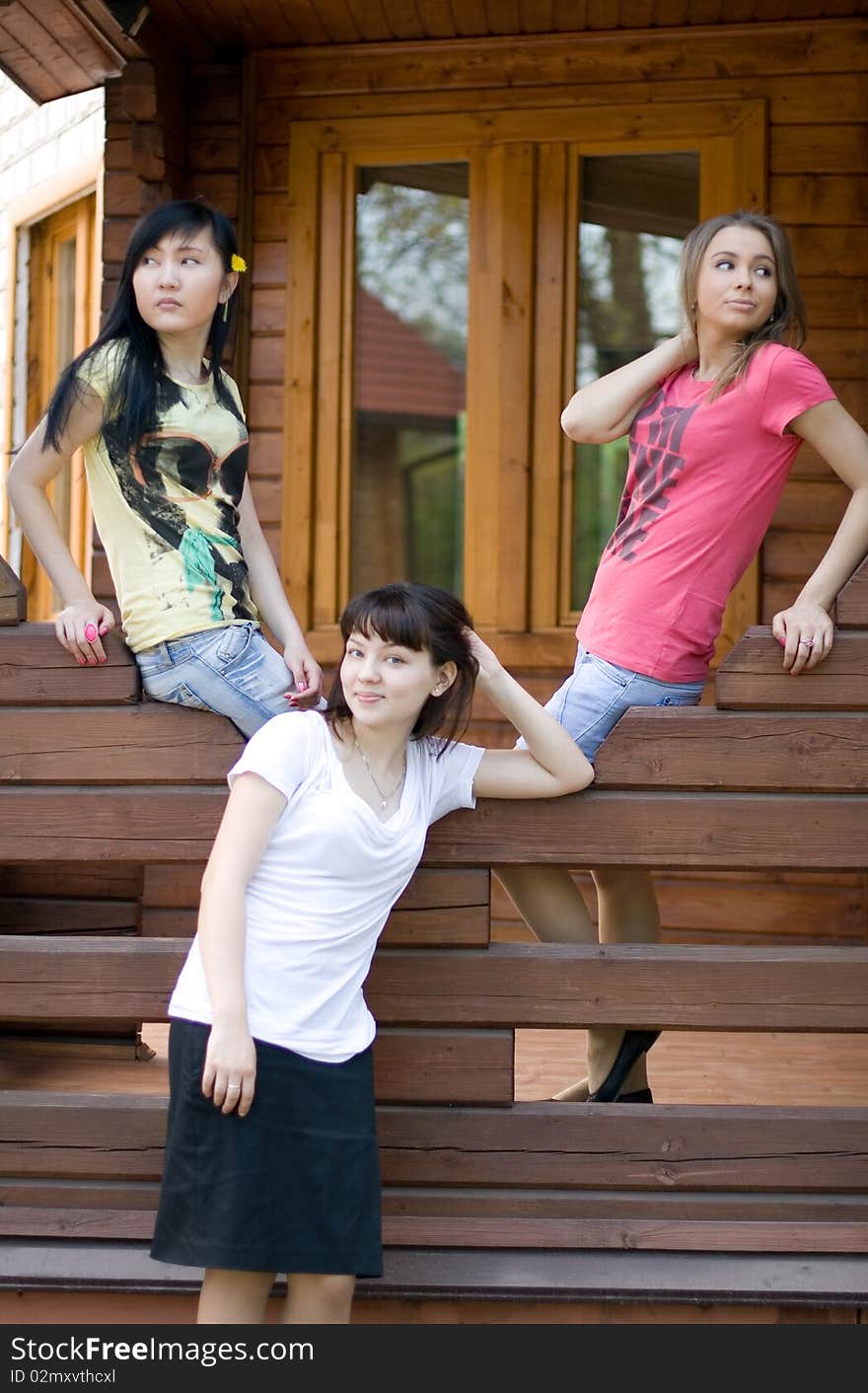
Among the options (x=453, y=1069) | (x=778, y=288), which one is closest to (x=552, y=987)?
(x=453, y=1069)

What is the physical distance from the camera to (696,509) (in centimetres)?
263

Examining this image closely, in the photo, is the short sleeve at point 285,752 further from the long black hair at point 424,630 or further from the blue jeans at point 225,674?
the blue jeans at point 225,674

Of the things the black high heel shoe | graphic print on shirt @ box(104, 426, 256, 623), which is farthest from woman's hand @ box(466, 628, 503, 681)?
the black high heel shoe

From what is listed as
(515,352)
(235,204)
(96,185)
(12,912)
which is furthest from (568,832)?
(96,185)

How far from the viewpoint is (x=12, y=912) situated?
4117 millimetres

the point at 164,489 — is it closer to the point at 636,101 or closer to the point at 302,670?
the point at 302,670

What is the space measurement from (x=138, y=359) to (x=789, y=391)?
122 cm

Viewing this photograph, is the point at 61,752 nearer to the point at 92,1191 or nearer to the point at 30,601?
the point at 92,1191

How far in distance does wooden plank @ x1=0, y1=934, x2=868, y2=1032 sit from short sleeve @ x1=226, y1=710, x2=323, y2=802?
55 cm

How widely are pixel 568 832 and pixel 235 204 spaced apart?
317cm

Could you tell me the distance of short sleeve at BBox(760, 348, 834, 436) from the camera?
2.57 meters

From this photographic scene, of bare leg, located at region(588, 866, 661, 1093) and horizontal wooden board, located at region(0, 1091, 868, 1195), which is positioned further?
bare leg, located at region(588, 866, 661, 1093)

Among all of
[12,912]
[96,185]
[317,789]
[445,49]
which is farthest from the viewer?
[96,185]

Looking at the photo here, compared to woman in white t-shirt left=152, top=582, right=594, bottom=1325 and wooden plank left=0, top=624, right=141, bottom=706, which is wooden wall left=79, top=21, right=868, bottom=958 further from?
woman in white t-shirt left=152, top=582, right=594, bottom=1325
